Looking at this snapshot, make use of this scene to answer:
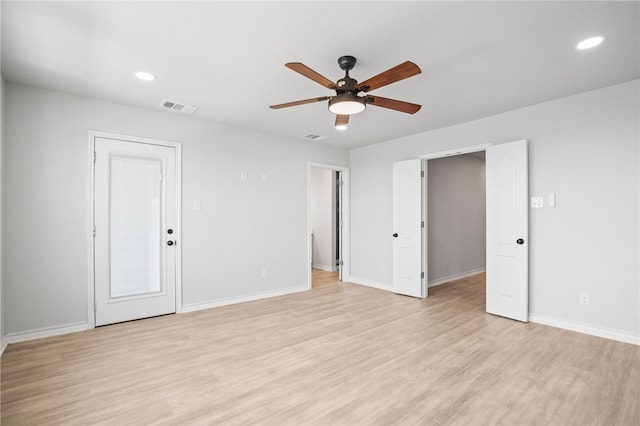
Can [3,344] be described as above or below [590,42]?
below

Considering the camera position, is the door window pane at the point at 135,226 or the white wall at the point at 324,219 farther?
the white wall at the point at 324,219

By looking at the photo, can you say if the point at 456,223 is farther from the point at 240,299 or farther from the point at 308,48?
the point at 308,48

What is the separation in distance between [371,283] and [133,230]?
3960mm

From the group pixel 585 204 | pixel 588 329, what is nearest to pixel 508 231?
pixel 585 204

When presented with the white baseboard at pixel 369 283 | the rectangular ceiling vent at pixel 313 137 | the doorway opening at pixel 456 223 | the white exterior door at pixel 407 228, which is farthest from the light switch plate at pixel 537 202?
the rectangular ceiling vent at pixel 313 137

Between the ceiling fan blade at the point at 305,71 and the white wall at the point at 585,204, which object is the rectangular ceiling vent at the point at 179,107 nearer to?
the ceiling fan blade at the point at 305,71

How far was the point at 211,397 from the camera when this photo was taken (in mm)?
2172

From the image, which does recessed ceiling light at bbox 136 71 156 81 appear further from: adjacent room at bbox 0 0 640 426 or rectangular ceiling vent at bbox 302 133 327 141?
rectangular ceiling vent at bbox 302 133 327 141

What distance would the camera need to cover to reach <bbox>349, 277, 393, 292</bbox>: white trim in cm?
543

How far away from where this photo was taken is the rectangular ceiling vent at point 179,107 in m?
3.69

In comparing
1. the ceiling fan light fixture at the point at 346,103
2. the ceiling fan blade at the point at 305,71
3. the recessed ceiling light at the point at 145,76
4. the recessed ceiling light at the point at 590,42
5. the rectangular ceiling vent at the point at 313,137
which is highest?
the recessed ceiling light at the point at 145,76

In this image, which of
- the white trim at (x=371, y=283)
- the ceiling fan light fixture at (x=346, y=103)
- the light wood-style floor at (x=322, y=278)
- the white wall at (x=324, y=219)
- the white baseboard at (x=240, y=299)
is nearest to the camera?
the ceiling fan light fixture at (x=346, y=103)

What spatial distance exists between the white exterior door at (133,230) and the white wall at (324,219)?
378 cm

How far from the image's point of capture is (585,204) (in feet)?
11.0
